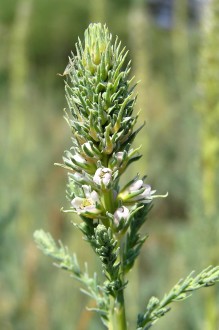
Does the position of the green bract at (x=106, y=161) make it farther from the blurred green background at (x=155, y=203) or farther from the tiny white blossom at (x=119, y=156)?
the blurred green background at (x=155, y=203)

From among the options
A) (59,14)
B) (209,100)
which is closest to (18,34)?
(209,100)

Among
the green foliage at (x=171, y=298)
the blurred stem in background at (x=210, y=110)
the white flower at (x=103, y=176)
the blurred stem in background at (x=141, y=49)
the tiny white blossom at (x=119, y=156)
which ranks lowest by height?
the green foliage at (x=171, y=298)

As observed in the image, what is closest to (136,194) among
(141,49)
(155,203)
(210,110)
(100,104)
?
(100,104)

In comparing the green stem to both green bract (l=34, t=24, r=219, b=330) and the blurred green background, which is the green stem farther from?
the blurred green background

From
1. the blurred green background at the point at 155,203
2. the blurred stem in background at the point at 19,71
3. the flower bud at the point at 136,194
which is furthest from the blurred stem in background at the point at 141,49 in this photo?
the flower bud at the point at 136,194

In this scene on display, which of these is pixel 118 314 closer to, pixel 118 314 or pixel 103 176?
pixel 118 314

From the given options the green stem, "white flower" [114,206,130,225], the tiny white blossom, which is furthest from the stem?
the tiny white blossom
